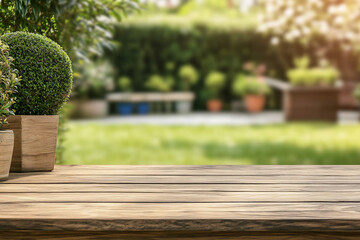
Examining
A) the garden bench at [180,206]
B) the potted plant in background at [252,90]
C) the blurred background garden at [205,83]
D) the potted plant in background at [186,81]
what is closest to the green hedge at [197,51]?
the blurred background garden at [205,83]

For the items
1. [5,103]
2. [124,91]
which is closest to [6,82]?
[5,103]

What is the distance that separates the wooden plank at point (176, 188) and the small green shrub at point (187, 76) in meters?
9.57

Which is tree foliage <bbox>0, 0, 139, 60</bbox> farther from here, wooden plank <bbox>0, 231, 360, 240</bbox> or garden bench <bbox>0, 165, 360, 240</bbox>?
wooden plank <bbox>0, 231, 360, 240</bbox>

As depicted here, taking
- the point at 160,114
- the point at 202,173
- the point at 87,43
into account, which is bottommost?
the point at 160,114

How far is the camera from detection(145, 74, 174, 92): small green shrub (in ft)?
37.5

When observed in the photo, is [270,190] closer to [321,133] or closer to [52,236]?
[52,236]

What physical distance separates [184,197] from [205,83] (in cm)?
1015

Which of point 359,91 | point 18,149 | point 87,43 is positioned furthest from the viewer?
point 359,91

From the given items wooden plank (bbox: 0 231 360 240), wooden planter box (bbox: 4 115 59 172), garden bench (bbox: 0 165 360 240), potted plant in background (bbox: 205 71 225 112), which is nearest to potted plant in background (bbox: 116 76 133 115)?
potted plant in background (bbox: 205 71 225 112)

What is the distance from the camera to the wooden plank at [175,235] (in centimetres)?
153

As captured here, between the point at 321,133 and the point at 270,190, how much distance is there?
5557 mm

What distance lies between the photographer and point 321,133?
7.20m

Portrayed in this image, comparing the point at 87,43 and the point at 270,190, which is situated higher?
the point at 87,43

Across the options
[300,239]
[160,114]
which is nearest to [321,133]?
[160,114]
